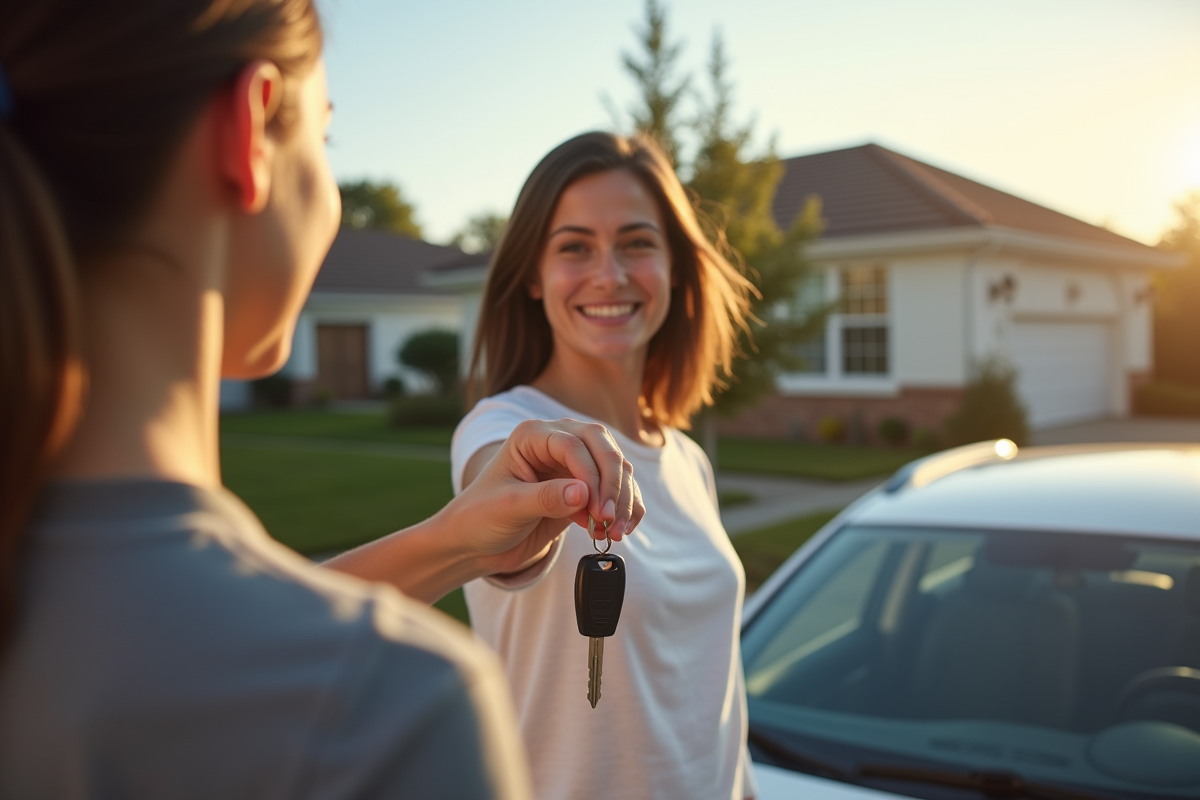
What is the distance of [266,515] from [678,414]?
27.7ft

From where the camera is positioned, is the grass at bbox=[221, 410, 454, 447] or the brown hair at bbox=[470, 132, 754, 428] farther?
the grass at bbox=[221, 410, 454, 447]

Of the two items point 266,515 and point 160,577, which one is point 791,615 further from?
point 266,515

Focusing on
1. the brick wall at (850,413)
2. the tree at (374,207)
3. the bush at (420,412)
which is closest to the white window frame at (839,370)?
the brick wall at (850,413)

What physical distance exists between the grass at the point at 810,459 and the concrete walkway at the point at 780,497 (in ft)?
1.06

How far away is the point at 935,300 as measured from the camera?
638 inches

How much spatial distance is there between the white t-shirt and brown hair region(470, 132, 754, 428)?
429mm

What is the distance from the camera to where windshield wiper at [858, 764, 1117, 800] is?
7.53 feet

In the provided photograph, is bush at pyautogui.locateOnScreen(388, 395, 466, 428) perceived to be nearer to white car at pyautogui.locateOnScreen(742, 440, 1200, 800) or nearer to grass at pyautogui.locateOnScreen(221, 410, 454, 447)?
grass at pyautogui.locateOnScreen(221, 410, 454, 447)

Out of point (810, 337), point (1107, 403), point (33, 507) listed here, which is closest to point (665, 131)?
point (810, 337)

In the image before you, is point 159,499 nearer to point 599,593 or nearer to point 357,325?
point 599,593

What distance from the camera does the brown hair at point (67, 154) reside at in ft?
2.15

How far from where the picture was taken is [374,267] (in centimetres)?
3244

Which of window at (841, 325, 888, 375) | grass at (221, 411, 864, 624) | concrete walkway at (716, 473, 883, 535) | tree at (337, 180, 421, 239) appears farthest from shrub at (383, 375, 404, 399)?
tree at (337, 180, 421, 239)

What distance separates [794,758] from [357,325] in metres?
29.1
